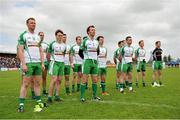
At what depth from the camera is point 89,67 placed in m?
11.4

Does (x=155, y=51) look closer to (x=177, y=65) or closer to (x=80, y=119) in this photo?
(x=80, y=119)

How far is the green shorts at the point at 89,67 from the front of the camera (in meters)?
11.4

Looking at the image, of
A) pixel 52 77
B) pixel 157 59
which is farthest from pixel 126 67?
pixel 52 77

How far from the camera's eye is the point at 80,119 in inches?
321

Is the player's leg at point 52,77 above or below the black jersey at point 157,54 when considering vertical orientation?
below

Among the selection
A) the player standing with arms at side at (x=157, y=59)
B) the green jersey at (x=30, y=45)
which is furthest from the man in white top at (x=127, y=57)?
the green jersey at (x=30, y=45)

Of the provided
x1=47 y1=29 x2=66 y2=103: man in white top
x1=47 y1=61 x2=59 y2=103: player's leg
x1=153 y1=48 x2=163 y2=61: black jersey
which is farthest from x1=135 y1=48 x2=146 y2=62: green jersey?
x1=47 y1=61 x2=59 y2=103: player's leg

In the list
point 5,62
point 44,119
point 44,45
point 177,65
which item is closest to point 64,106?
point 44,119

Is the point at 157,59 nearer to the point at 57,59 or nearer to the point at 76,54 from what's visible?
the point at 76,54

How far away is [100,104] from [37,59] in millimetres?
2453

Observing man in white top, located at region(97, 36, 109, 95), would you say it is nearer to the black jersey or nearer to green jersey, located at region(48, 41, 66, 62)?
green jersey, located at region(48, 41, 66, 62)

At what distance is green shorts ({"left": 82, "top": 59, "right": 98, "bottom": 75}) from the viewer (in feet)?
37.4

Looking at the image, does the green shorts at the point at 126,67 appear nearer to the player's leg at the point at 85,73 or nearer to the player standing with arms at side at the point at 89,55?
the player standing with arms at side at the point at 89,55

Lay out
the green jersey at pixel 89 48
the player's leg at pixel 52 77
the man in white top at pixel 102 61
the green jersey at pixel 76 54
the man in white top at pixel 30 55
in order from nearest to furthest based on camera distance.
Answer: the man in white top at pixel 30 55
the player's leg at pixel 52 77
the green jersey at pixel 89 48
the man in white top at pixel 102 61
the green jersey at pixel 76 54
